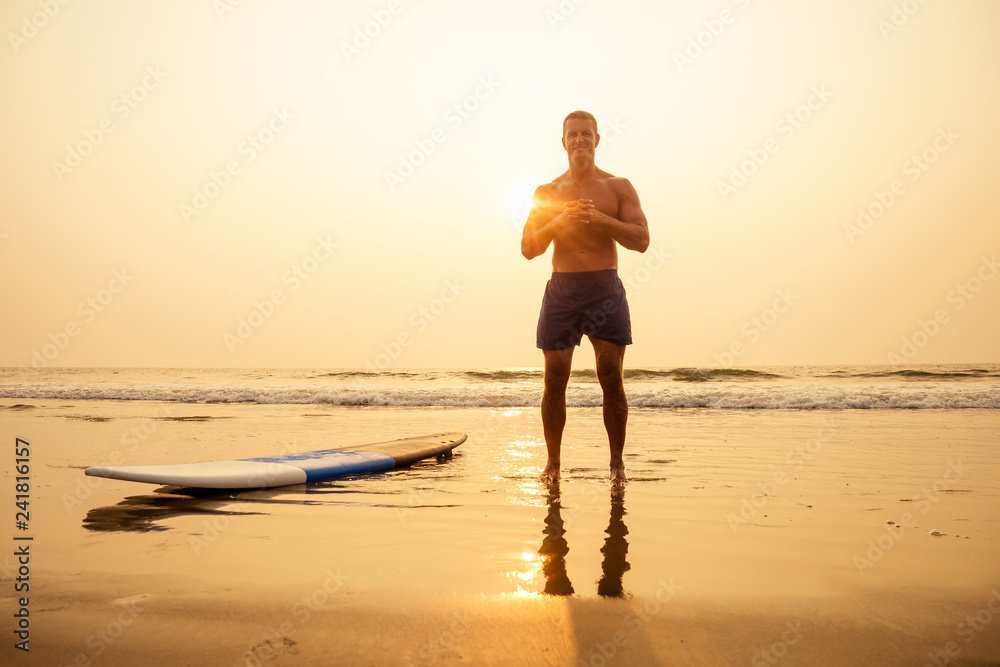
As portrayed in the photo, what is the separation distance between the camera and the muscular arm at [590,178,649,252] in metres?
3.38

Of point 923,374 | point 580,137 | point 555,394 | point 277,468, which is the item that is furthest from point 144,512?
point 923,374

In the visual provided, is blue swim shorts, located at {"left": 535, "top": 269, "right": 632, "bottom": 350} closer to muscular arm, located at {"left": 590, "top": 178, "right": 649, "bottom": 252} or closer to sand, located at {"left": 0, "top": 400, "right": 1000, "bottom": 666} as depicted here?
muscular arm, located at {"left": 590, "top": 178, "right": 649, "bottom": 252}

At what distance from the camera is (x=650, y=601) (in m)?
1.58

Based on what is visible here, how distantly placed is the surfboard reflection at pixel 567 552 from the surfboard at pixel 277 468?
138 centimetres

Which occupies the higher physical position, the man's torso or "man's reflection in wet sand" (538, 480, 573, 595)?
the man's torso

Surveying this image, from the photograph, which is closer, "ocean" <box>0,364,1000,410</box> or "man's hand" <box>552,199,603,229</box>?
"man's hand" <box>552,199,603,229</box>

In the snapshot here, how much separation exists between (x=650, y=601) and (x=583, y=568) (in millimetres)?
301

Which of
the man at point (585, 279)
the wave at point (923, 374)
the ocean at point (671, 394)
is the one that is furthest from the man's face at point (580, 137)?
the wave at point (923, 374)

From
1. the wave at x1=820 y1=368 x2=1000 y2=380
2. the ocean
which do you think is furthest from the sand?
the wave at x1=820 y1=368 x2=1000 y2=380

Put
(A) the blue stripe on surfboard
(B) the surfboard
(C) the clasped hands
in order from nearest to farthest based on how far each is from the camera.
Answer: (B) the surfboard < (C) the clasped hands < (A) the blue stripe on surfboard

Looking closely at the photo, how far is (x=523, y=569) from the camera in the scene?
1825 mm

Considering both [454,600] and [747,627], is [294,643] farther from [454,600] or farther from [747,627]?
[747,627]

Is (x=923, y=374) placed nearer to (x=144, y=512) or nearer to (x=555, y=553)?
(x=555, y=553)

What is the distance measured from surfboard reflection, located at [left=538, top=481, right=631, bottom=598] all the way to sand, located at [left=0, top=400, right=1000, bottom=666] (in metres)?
0.01
